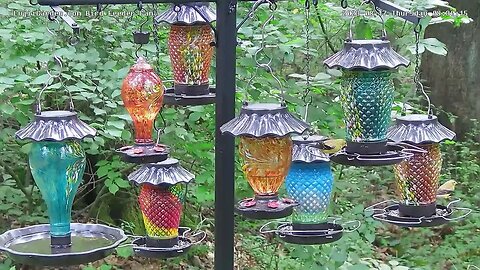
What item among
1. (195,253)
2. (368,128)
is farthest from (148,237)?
(195,253)

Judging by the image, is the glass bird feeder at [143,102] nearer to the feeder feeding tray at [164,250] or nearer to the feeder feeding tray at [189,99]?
the feeder feeding tray at [189,99]

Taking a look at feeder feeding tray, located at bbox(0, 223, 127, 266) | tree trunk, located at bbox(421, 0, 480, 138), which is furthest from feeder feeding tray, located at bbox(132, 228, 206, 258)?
tree trunk, located at bbox(421, 0, 480, 138)

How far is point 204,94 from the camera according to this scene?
240cm

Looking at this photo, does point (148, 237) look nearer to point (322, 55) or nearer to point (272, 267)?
point (272, 267)

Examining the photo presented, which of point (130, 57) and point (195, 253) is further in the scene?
point (195, 253)

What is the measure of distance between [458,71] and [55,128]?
423cm

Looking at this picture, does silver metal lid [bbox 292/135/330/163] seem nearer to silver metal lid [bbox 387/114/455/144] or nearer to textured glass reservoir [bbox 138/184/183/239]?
silver metal lid [bbox 387/114/455/144]

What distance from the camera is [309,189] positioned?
6.98 feet

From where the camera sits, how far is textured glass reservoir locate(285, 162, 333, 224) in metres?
2.10

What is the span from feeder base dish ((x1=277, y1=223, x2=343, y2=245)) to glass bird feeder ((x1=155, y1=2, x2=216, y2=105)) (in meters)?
0.52

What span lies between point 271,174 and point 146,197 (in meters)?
0.44

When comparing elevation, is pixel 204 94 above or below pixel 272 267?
above

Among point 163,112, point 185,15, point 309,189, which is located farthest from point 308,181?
point 163,112

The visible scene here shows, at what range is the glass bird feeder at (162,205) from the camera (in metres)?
2.14
